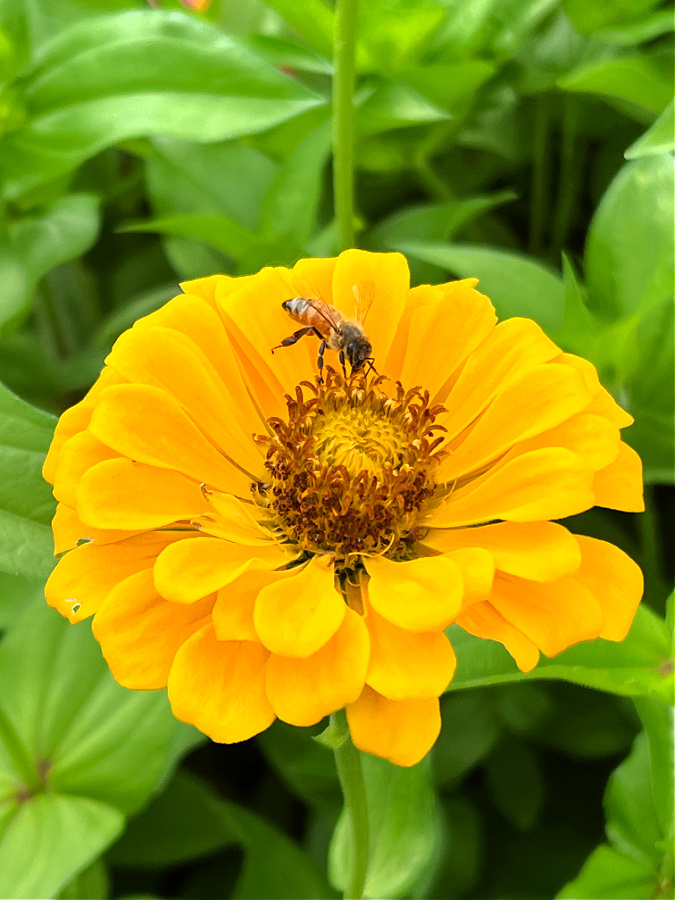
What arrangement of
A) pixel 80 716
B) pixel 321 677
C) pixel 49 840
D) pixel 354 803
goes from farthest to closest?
pixel 80 716 → pixel 49 840 → pixel 354 803 → pixel 321 677

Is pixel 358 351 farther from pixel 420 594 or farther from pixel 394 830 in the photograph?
pixel 394 830

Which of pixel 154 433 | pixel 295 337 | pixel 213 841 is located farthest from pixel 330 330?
pixel 213 841

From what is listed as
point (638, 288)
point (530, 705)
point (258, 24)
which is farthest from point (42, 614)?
point (258, 24)

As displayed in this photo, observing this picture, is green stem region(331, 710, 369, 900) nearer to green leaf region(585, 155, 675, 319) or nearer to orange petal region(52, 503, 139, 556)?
orange petal region(52, 503, 139, 556)

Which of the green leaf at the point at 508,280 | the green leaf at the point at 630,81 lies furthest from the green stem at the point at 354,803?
the green leaf at the point at 630,81

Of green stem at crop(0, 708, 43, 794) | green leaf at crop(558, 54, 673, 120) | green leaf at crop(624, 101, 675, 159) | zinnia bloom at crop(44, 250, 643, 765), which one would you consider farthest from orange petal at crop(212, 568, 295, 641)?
green leaf at crop(558, 54, 673, 120)
